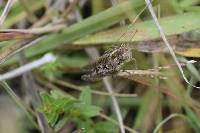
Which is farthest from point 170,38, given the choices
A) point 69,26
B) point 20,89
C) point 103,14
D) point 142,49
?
point 20,89

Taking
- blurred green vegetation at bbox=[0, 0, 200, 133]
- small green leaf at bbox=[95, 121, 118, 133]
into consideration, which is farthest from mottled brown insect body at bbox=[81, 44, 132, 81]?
small green leaf at bbox=[95, 121, 118, 133]

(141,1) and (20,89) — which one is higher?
(141,1)

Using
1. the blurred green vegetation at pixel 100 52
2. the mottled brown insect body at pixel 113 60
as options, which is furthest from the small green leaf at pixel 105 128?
the mottled brown insect body at pixel 113 60

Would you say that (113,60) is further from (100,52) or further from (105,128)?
(100,52)

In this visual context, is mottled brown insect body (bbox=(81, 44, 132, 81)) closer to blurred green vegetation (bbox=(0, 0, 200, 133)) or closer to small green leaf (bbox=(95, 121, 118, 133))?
blurred green vegetation (bbox=(0, 0, 200, 133))

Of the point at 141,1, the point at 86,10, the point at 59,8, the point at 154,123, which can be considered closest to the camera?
the point at 141,1

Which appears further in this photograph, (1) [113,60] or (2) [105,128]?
(2) [105,128]

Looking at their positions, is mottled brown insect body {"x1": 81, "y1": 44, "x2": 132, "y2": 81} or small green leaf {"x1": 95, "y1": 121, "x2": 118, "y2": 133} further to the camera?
small green leaf {"x1": 95, "y1": 121, "x2": 118, "y2": 133}

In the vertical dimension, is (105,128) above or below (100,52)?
below

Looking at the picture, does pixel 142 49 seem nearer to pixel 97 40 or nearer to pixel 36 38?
pixel 97 40

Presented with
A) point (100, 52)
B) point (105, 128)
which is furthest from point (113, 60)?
point (100, 52)

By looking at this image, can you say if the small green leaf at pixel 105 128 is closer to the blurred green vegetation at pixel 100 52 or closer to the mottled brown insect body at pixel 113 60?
the blurred green vegetation at pixel 100 52
